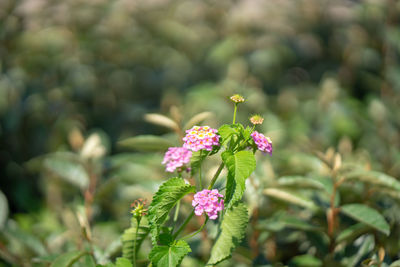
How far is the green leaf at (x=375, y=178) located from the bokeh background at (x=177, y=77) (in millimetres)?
415

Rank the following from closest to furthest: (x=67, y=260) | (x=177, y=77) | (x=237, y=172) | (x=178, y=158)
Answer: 1. (x=237, y=172)
2. (x=178, y=158)
3. (x=67, y=260)
4. (x=177, y=77)

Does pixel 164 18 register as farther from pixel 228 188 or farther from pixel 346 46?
pixel 228 188

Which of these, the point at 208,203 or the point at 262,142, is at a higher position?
the point at 262,142

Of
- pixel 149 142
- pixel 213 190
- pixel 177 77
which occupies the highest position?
pixel 177 77

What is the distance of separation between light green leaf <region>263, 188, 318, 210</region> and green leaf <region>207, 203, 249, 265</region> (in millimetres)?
334

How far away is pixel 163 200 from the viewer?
80 cm

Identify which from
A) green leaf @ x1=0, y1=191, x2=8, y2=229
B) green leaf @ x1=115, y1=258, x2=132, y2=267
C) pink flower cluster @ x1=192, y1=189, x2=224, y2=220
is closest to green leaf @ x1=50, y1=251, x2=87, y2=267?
green leaf @ x1=115, y1=258, x2=132, y2=267

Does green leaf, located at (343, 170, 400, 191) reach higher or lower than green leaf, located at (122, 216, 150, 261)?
higher

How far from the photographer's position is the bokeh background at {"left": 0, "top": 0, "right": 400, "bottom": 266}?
1.92 meters

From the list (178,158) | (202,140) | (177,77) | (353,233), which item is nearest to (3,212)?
(178,158)

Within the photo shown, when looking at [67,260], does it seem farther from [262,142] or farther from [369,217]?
[369,217]

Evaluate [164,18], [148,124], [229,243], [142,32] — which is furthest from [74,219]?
[164,18]

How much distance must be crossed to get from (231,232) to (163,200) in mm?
177

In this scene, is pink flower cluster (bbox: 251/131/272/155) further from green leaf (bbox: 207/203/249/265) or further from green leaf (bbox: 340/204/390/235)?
A: green leaf (bbox: 340/204/390/235)
